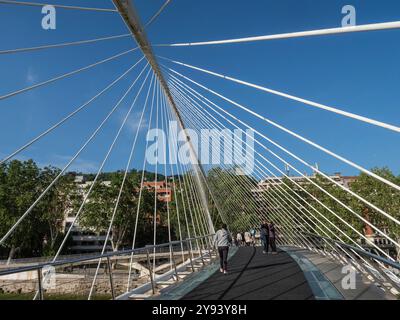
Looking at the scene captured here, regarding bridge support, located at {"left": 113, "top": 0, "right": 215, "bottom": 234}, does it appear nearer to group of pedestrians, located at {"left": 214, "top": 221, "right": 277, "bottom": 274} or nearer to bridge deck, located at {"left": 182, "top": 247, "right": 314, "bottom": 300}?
group of pedestrians, located at {"left": 214, "top": 221, "right": 277, "bottom": 274}

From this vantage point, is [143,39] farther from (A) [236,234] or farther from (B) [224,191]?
(A) [236,234]

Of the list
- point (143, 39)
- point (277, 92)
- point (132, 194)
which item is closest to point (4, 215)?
point (132, 194)

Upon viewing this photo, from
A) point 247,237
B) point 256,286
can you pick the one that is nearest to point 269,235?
point 256,286

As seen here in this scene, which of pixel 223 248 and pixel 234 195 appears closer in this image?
pixel 223 248

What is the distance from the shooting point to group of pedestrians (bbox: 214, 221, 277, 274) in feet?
26.2

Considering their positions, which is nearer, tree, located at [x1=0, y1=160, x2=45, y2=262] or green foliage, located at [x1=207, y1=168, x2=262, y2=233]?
green foliage, located at [x1=207, y1=168, x2=262, y2=233]

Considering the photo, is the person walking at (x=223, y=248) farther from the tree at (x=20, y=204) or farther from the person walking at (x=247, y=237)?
the tree at (x=20, y=204)

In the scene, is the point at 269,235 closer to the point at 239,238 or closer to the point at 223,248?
the point at 223,248

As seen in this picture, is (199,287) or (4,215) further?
(4,215)

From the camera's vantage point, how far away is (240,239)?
25.4 metres

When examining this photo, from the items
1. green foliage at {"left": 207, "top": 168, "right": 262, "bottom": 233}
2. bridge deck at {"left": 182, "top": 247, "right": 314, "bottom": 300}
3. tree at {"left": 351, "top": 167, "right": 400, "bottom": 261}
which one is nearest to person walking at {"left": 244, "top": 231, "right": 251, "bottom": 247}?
green foliage at {"left": 207, "top": 168, "right": 262, "bottom": 233}

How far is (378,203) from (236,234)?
14132 mm
